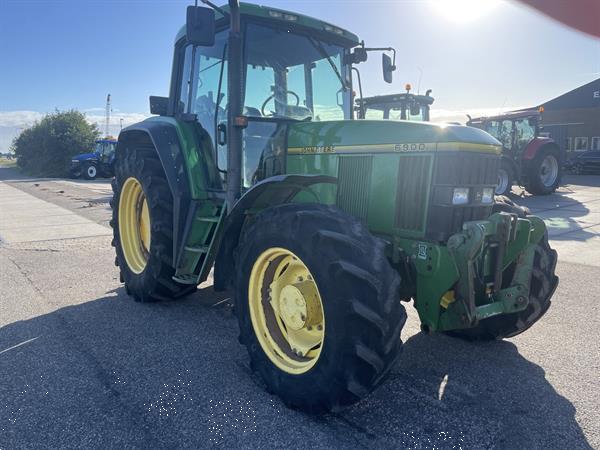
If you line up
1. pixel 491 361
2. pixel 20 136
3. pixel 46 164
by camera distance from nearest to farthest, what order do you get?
pixel 491 361, pixel 46 164, pixel 20 136

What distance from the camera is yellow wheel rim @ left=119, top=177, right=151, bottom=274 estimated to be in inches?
198

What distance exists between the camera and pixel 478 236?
2.76m

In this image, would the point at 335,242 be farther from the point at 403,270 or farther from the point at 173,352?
the point at 173,352

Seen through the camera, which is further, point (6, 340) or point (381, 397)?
point (6, 340)

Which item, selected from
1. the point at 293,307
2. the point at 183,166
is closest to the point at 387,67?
the point at 183,166

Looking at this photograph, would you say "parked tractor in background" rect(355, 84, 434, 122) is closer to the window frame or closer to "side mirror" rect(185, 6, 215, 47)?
the window frame

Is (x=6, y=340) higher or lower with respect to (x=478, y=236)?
lower

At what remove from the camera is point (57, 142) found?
36406 mm

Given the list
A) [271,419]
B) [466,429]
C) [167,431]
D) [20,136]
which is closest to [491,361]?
[466,429]

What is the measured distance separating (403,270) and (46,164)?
37450mm

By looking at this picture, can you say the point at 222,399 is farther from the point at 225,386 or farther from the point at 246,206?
the point at 246,206

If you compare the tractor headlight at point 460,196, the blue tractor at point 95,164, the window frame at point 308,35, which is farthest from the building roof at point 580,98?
the tractor headlight at point 460,196

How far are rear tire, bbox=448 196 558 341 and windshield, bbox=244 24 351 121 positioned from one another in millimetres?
1665

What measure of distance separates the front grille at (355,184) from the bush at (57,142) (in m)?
34.9
